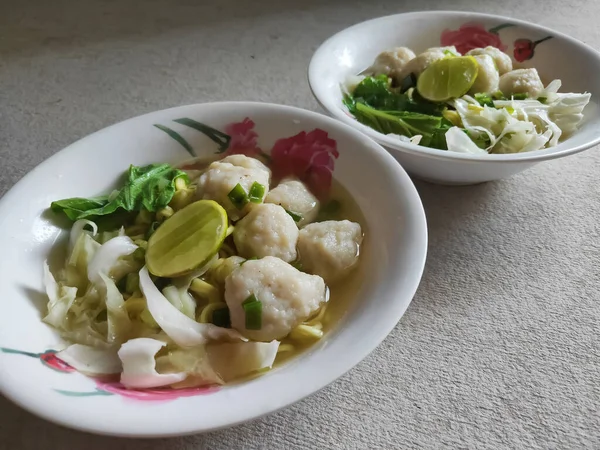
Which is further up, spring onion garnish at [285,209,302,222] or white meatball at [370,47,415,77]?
white meatball at [370,47,415,77]

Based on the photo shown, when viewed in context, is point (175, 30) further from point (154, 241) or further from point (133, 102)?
point (154, 241)

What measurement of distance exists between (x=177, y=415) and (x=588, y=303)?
781 mm

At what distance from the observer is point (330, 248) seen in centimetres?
90

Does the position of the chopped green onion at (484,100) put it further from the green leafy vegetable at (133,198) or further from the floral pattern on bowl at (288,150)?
the green leafy vegetable at (133,198)

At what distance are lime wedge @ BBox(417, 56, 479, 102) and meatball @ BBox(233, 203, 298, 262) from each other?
60 centimetres

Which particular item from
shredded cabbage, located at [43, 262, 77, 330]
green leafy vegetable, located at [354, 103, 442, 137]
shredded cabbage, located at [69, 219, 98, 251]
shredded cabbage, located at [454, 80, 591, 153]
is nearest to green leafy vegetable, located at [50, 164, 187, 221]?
shredded cabbage, located at [69, 219, 98, 251]

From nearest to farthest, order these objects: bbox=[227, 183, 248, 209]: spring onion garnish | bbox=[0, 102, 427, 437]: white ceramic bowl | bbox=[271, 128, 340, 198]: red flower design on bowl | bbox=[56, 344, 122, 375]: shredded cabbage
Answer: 1. bbox=[0, 102, 427, 437]: white ceramic bowl
2. bbox=[56, 344, 122, 375]: shredded cabbage
3. bbox=[227, 183, 248, 209]: spring onion garnish
4. bbox=[271, 128, 340, 198]: red flower design on bowl

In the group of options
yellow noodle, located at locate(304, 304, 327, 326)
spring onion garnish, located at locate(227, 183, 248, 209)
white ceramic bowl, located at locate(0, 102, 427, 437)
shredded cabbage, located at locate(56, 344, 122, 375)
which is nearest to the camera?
white ceramic bowl, located at locate(0, 102, 427, 437)

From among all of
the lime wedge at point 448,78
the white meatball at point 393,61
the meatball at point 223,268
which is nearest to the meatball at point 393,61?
the white meatball at point 393,61

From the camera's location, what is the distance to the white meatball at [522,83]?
4.47 ft

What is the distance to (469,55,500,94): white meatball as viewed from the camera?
1329 mm

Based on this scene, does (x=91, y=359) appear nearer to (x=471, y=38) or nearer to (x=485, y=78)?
(x=485, y=78)

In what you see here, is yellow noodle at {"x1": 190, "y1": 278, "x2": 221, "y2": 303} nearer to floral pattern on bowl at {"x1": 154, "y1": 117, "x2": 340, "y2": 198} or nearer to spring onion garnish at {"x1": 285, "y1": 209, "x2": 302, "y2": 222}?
spring onion garnish at {"x1": 285, "y1": 209, "x2": 302, "y2": 222}

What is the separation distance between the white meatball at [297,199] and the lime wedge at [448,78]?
1.55ft
